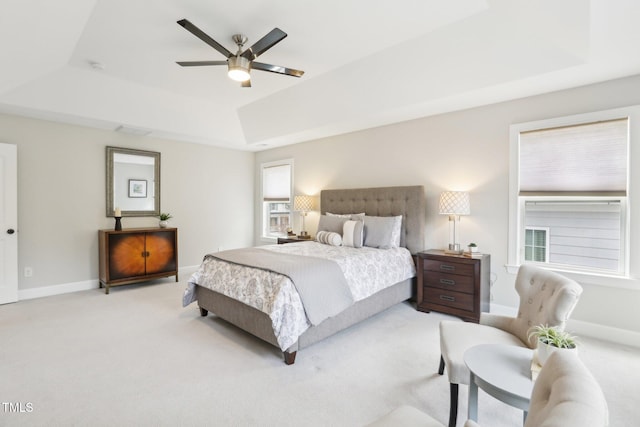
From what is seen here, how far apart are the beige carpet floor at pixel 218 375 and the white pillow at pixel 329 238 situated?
114cm

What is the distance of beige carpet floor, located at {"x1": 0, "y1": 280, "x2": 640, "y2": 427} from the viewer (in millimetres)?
1988

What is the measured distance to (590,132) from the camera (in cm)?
314

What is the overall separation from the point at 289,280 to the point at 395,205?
232 cm

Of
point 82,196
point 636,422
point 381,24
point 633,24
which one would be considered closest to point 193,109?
point 82,196

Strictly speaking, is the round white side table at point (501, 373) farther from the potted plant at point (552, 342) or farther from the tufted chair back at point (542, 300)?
the tufted chair back at point (542, 300)

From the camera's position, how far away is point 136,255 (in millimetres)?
4871

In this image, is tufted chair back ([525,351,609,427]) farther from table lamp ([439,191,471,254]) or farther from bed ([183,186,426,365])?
table lamp ([439,191,471,254])

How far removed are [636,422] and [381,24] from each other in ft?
11.2

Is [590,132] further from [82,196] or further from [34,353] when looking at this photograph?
[82,196]

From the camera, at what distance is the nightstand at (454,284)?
3.48 meters

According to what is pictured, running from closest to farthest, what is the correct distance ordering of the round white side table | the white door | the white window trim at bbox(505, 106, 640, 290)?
the round white side table
the white window trim at bbox(505, 106, 640, 290)
the white door

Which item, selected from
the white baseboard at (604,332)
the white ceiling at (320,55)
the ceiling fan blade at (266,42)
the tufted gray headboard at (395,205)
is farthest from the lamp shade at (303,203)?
the white baseboard at (604,332)

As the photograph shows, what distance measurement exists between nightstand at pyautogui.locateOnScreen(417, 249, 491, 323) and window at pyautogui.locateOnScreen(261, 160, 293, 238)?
3.24 metres

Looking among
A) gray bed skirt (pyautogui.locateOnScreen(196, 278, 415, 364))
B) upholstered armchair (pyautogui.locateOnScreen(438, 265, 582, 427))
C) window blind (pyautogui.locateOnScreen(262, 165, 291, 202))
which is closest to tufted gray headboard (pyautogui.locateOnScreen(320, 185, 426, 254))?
gray bed skirt (pyautogui.locateOnScreen(196, 278, 415, 364))
